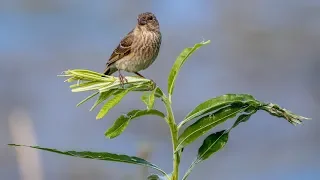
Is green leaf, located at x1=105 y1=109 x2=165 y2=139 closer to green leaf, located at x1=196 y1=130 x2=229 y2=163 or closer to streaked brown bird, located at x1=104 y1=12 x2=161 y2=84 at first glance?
green leaf, located at x1=196 y1=130 x2=229 y2=163

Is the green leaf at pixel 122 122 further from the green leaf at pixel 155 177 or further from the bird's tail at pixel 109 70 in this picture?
the bird's tail at pixel 109 70

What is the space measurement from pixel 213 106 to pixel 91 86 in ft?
0.45

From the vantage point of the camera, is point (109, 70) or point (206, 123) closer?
point (206, 123)

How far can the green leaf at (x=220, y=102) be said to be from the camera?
83cm

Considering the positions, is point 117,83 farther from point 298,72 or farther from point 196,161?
point 298,72

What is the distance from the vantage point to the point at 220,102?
2.73 ft

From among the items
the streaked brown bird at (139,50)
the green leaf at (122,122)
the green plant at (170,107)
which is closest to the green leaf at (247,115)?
the green plant at (170,107)

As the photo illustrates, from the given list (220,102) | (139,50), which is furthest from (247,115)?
(139,50)

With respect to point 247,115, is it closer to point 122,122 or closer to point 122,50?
point 122,122

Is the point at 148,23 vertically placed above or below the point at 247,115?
above

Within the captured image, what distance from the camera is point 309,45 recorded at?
3.56 m

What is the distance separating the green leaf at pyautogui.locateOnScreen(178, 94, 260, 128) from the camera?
2.71 feet

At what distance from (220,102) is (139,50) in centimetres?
81

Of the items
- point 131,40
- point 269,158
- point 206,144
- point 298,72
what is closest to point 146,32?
point 131,40
